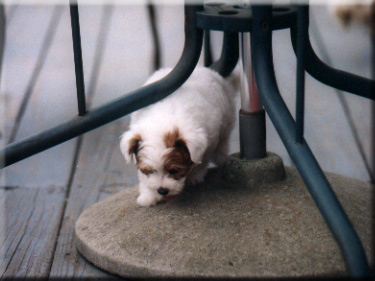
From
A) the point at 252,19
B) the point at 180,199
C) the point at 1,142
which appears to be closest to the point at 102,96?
the point at 1,142

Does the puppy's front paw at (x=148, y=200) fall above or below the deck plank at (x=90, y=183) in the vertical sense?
above

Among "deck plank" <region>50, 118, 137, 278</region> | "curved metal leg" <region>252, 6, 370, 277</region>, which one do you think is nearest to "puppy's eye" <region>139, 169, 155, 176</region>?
"deck plank" <region>50, 118, 137, 278</region>

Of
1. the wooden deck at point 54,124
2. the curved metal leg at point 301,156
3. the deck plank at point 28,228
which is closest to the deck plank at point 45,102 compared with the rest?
the wooden deck at point 54,124

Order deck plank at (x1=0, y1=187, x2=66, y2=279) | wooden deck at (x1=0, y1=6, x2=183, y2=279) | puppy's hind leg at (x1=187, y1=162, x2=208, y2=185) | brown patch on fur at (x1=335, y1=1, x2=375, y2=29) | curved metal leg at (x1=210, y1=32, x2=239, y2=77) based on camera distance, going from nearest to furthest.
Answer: deck plank at (x1=0, y1=187, x2=66, y2=279) → wooden deck at (x1=0, y1=6, x2=183, y2=279) → puppy's hind leg at (x1=187, y1=162, x2=208, y2=185) → curved metal leg at (x1=210, y1=32, x2=239, y2=77) → brown patch on fur at (x1=335, y1=1, x2=375, y2=29)

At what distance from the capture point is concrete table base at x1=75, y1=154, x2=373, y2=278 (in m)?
1.66

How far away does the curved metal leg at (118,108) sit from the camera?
1.84 m

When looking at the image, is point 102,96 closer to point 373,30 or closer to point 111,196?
point 111,196

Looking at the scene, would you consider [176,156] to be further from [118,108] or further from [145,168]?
[118,108]

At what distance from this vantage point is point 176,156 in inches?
77.5

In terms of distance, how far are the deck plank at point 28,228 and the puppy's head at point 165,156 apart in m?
0.41

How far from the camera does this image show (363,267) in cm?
142

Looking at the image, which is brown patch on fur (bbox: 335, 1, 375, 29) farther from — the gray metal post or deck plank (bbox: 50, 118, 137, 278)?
the gray metal post

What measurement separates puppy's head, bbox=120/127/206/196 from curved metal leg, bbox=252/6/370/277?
0.32 metres

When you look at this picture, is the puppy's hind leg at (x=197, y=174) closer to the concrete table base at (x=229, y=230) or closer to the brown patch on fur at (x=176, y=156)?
the concrete table base at (x=229, y=230)
